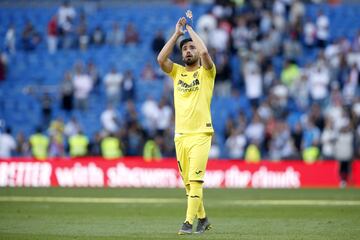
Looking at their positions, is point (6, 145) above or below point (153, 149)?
above

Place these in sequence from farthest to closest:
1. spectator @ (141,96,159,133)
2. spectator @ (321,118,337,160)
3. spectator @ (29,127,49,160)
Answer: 1. spectator @ (141,96,159,133)
2. spectator @ (29,127,49,160)
3. spectator @ (321,118,337,160)

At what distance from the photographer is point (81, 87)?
2950cm

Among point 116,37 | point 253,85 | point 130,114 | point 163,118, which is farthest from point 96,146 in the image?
point 116,37

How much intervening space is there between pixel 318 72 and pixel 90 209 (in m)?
12.9

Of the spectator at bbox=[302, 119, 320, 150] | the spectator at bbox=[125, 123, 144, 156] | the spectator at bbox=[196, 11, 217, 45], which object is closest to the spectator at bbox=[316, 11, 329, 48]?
the spectator at bbox=[196, 11, 217, 45]

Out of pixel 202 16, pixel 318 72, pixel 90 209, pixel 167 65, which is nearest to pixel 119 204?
pixel 90 209

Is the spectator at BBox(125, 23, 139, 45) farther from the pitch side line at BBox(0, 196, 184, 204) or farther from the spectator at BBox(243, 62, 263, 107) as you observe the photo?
the pitch side line at BBox(0, 196, 184, 204)

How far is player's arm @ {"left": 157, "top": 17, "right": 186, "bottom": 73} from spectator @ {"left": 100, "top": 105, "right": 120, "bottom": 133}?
51.4 feet

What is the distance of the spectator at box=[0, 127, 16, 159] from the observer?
27672 mm

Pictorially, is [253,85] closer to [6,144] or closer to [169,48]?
[6,144]

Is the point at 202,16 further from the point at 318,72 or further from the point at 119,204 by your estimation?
the point at 119,204

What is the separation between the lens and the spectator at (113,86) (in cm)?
2922

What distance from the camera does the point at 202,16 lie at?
99.7ft

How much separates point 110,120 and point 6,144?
3130 mm
